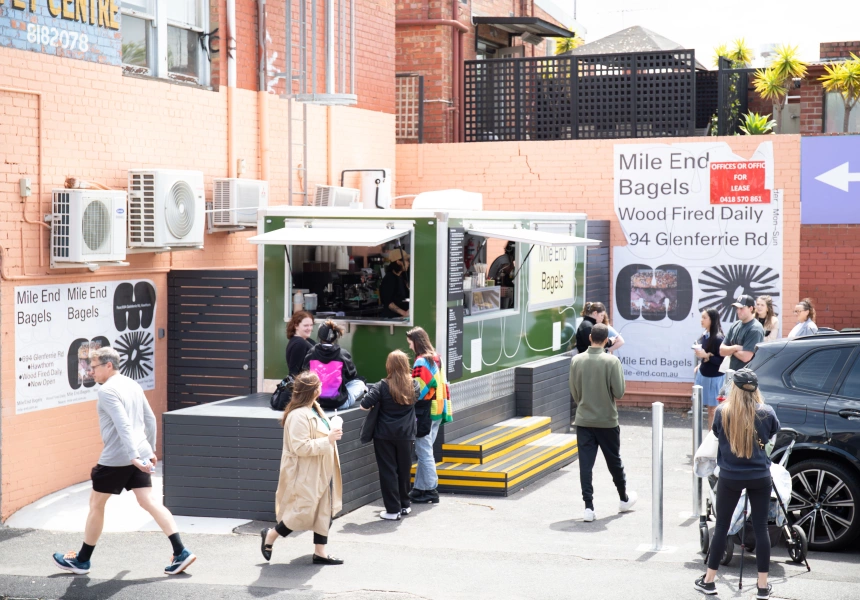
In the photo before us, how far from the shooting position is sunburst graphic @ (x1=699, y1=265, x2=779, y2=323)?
15945 millimetres

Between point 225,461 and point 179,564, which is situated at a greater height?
point 225,461

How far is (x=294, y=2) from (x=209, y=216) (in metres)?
3.31

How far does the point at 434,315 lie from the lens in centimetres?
1134

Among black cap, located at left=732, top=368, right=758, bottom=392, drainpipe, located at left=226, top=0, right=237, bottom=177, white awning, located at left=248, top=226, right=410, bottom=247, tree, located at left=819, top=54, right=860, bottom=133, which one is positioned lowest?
black cap, located at left=732, top=368, right=758, bottom=392

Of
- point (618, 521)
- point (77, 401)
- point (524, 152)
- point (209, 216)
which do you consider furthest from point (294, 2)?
point (618, 521)

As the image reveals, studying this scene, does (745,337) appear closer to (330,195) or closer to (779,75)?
(330,195)

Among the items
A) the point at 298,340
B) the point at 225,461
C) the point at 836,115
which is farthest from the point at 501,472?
the point at 836,115

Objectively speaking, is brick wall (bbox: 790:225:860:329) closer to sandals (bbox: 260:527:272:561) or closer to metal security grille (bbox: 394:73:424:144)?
metal security grille (bbox: 394:73:424:144)

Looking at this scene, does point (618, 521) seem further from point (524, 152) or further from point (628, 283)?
point (524, 152)

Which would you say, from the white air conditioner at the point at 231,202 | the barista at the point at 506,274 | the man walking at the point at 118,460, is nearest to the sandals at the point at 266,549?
the man walking at the point at 118,460

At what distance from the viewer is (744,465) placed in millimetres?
7379

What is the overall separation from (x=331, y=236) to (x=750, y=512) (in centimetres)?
516

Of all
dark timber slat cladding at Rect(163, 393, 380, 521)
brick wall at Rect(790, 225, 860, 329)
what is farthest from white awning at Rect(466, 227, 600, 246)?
brick wall at Rect(790, 225, 860, 329)

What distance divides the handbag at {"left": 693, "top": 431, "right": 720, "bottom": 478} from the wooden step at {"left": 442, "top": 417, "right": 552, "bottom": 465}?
346cm
